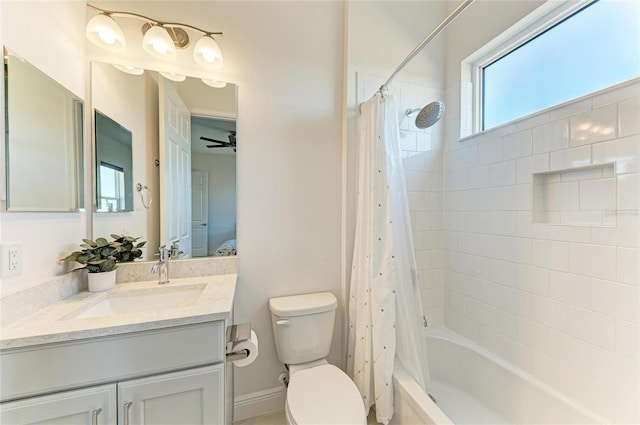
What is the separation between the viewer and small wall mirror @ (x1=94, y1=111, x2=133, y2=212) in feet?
4.36

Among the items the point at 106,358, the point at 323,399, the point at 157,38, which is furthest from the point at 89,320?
the point at 157,38

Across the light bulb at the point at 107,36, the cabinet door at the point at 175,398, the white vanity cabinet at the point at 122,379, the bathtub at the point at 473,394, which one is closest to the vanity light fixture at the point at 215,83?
the light bulb at the point at 107,36

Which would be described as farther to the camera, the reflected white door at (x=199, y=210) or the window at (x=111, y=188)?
the reflected white door at (x=199, y=210)

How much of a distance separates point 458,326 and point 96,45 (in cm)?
279

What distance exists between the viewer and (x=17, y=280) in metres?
0.90

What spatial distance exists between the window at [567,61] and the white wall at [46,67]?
94.1 inches

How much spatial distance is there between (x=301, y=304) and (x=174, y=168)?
108 cm

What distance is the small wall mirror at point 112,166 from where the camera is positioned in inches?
52.3

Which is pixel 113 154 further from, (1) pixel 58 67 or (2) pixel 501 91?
(2) pixel 501 91

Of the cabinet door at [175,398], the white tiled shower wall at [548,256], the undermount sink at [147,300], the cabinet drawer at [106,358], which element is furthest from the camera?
the undermount sink at [147,300]

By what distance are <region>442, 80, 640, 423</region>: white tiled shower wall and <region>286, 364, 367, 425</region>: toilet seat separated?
992 millimetres

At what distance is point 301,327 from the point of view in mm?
1428

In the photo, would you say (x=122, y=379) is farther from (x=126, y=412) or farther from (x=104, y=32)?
(x=104, y=32)

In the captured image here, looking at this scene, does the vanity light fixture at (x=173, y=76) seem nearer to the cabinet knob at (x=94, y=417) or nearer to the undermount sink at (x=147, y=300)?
the undermount sink at (x=147, y=300)
